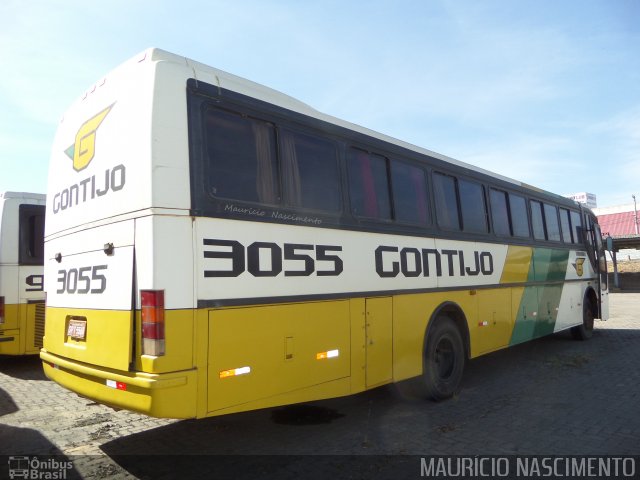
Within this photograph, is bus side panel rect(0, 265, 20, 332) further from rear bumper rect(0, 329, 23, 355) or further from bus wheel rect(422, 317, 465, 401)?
bus wheel rect(422, 317, 465, 401)

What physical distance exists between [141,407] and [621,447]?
4.30 meters

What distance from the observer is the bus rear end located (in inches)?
138

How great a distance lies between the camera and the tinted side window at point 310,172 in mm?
4508

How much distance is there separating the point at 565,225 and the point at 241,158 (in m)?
8.72

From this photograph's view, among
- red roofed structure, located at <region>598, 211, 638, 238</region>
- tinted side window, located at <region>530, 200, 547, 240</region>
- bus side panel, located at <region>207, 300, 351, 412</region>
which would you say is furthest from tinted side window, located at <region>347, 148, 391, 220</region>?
red roofed structure, located at <region>598, 211, 638, 238</region>

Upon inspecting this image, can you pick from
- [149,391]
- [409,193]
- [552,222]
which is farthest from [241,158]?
[552,222]

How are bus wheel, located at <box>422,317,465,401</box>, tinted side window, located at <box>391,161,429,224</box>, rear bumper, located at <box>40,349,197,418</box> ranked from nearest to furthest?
rear bumper, located at <box>40,349,197,418</box>, tinted side window, located at <box>391,161,429,224</box>, bus wheel, located at <box>422,317,465,401</box>

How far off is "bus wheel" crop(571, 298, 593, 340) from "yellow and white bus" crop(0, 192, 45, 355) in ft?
36.4

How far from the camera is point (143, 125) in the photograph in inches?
147

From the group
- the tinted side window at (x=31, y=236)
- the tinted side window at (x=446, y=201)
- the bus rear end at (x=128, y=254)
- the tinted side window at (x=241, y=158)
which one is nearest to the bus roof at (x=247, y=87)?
the bus rear end at (x=128, y=254)

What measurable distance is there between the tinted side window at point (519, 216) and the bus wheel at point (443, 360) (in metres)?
2.72

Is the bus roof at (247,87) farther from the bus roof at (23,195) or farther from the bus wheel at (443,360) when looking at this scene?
the bus roof at (23,195)

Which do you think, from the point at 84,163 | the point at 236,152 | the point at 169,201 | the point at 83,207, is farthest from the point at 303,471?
the point at 84,163

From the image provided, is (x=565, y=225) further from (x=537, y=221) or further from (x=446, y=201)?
(x=446, y=201)
